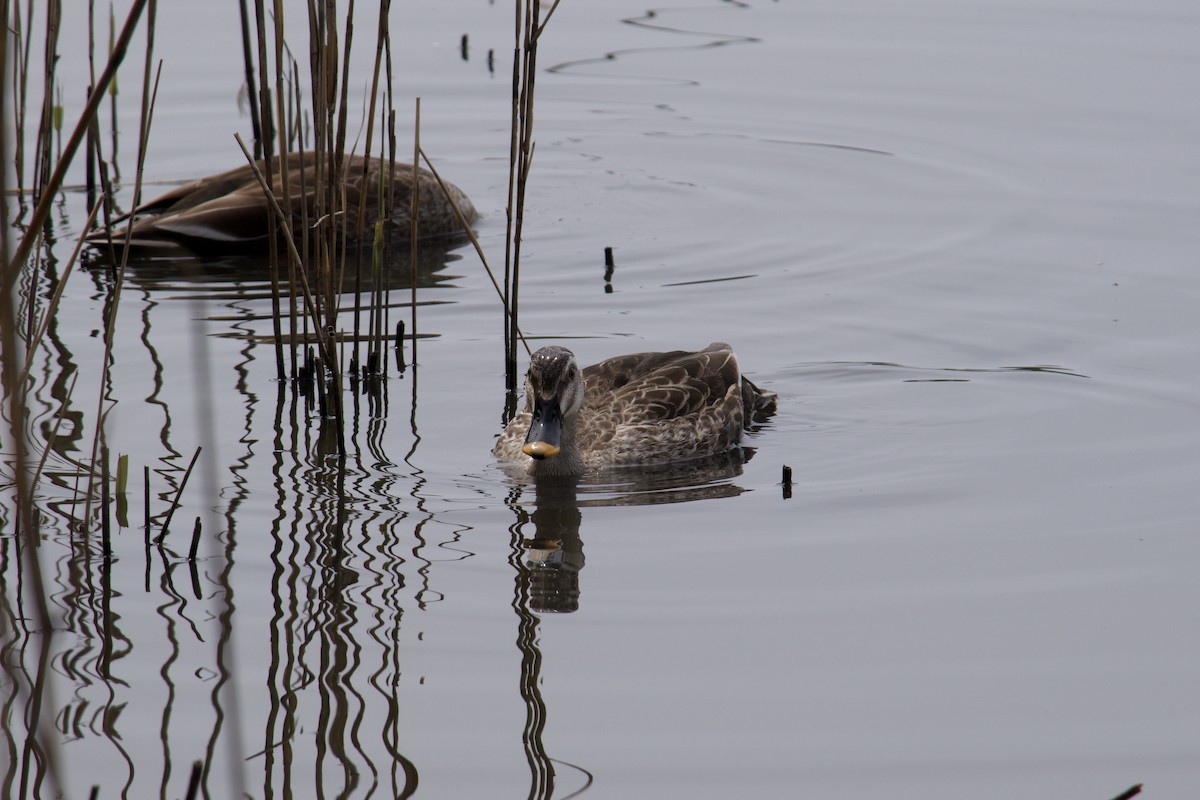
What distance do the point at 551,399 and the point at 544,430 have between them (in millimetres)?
183

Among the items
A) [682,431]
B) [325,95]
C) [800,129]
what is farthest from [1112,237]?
[325,95]

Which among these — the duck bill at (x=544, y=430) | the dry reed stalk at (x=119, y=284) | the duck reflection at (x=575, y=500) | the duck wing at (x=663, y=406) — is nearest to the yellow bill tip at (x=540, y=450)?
the duck bill at (x=544, y=430)

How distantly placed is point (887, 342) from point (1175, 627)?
3.53m

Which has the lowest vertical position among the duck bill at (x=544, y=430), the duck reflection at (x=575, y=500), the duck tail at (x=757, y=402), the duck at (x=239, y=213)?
the duck reflection at (x=575, y=500)

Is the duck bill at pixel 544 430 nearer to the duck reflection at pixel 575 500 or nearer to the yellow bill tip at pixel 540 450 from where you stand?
the yellow bill tip at pixel 540 450

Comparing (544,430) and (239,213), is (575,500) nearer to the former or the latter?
(544,430)

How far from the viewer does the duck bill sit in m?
6.75

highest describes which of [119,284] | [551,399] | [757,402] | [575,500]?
[119,284]

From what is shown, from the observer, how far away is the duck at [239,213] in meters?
10.5

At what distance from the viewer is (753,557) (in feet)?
20.8

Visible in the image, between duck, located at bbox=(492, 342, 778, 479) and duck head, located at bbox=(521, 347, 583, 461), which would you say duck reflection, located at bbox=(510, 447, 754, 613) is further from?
duck head, located at bbox=(521, 347, 583, 461)

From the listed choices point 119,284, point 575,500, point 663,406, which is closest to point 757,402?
point 663,406

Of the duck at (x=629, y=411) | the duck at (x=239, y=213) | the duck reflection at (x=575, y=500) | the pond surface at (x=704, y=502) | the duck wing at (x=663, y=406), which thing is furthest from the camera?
the duck at (x=239, y=213)

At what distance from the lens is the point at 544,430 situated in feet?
22.7
